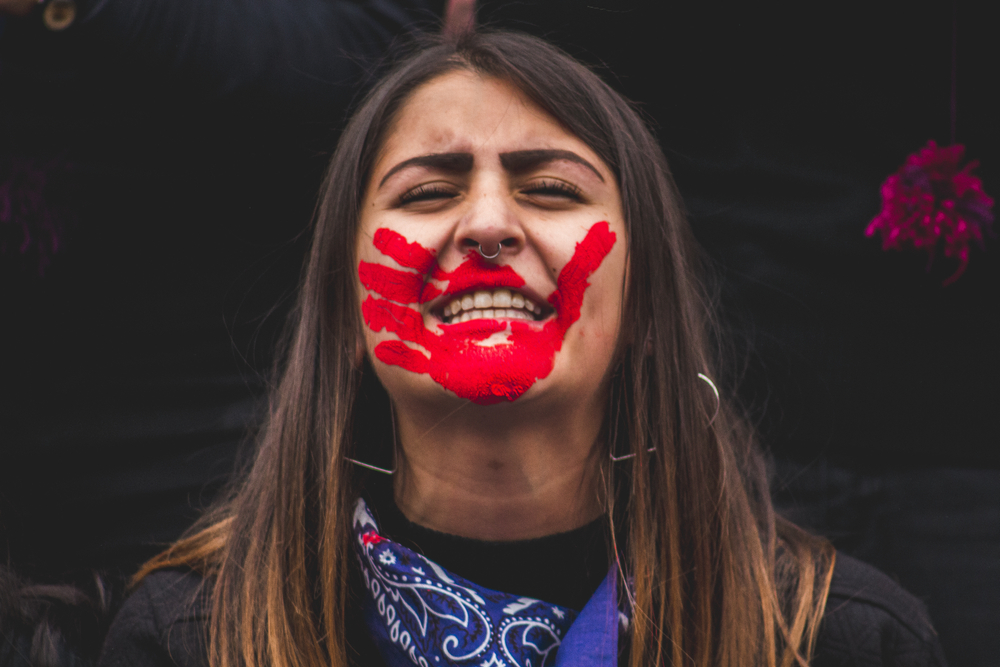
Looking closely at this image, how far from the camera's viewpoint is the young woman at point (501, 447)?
1587mm

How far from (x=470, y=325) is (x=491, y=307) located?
0.19 ft

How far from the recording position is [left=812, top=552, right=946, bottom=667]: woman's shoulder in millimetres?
1729

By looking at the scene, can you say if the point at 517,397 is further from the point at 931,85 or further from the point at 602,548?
the point at 931,85

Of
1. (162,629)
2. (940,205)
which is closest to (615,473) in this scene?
(162,629)

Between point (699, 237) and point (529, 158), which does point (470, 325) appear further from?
point (699, 237)

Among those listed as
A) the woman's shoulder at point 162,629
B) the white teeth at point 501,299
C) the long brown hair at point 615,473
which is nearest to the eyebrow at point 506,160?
the long brown hair at point 615,473

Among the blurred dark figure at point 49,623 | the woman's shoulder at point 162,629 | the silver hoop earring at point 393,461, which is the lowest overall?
the blurred dark figure at point 49,623

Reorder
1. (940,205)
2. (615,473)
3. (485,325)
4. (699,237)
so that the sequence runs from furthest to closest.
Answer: (699,237)
(940,205)
(615,473)
(485,325)

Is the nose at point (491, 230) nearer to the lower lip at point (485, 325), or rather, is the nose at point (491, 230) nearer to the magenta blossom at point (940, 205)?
the lower lip at point (485, 325)

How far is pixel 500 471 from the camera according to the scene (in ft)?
5.51

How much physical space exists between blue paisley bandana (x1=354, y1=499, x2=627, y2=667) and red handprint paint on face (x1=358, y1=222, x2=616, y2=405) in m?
0.38

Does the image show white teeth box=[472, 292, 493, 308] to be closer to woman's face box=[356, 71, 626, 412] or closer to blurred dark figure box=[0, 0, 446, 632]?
woman's face box=[356, 71, 626, 412]

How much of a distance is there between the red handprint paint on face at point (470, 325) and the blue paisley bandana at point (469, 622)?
1.26 ft

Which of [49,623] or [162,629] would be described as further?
[49,623]
